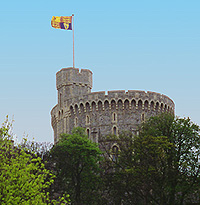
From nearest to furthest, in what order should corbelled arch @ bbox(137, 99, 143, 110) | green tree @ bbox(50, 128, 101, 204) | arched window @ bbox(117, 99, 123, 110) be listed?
green tree @ bbox(50, 128, 101, 204) < arched window @ bbox(117, 99, 123, 110) < corbelled arch @ bbox(137, 99, 143, 110)

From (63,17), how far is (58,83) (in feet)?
37.1

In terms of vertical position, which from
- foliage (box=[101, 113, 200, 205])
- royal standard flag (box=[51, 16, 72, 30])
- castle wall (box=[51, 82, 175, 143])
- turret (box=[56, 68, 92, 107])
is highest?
royal standard flag (box=[51, 16, 72, 30])

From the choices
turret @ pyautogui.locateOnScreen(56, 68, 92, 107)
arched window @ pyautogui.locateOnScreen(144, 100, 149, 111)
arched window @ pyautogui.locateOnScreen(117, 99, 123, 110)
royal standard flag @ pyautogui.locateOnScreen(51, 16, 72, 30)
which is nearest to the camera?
arched window @ pyautogui.locateOnScreen(117, 99, 123, 110)

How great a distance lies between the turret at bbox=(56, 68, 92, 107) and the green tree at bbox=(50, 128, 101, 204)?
16167 millimetres

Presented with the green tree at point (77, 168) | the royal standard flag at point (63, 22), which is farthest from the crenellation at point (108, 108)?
the green tree at point (77, 168)

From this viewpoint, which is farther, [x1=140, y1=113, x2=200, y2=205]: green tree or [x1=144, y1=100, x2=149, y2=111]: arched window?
[x1=144, y1=100, x2=149, y2=111]: arched window

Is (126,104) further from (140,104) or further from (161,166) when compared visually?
(161,166)

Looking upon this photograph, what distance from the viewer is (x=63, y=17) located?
239ft

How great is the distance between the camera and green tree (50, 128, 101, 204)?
51.0 metres

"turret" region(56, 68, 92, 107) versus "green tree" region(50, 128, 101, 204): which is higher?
"turret" region(56, 68, 92, 107)

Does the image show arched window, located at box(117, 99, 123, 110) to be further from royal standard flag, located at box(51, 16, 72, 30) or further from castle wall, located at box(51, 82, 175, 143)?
royal standard flag, located at box(51, 16, 72, 30)

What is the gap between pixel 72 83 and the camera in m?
71.2

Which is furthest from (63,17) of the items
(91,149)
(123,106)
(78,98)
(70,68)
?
(91,149)

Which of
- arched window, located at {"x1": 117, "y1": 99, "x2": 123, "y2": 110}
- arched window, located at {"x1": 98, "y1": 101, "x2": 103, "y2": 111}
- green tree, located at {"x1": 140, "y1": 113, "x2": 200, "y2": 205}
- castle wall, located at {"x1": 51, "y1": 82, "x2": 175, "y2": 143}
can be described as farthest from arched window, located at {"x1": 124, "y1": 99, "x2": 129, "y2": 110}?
green tree, located at {"x1": 140, "y1": 113, "x2": 200, "y2": 205}
